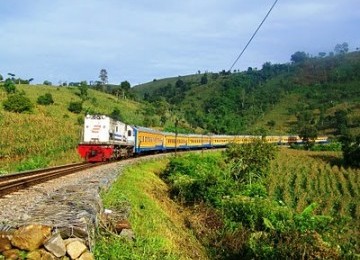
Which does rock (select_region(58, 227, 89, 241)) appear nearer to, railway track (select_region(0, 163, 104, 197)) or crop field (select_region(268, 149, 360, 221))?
railway track (select_region(0, 163, 104, 197))

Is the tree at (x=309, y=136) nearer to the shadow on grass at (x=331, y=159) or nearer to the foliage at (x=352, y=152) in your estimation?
the shadow on grass at (x=331, y=159)

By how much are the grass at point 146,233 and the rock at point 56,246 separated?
1117 mm

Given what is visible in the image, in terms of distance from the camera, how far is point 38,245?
667 centimetres

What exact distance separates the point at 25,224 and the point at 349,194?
3892 centimetres

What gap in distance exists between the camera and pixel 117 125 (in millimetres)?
30547

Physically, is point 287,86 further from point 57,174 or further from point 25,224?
point 25,224

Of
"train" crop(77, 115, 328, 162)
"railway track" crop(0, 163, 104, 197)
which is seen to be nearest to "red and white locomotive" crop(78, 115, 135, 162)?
"train" crop(77, 115, 328, 162)

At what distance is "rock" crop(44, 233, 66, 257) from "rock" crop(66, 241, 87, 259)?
0.08 meters

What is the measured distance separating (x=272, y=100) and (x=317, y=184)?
100 m

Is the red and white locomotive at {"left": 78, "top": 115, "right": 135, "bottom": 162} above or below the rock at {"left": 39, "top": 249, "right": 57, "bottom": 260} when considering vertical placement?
above

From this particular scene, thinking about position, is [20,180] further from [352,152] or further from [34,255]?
[352,152]

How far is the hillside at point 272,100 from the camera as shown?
364ft

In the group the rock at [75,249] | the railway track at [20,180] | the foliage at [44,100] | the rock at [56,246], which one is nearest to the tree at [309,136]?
the foliage at [44,100]

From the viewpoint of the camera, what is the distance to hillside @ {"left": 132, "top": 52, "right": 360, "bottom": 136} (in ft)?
364
